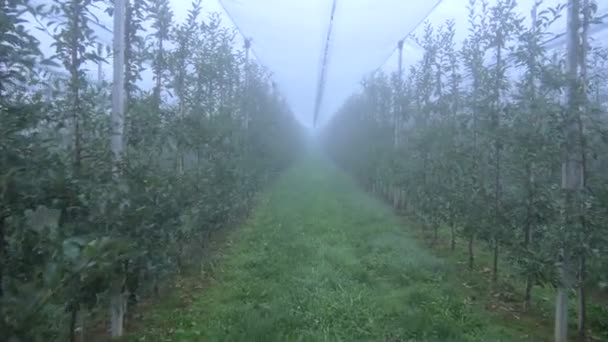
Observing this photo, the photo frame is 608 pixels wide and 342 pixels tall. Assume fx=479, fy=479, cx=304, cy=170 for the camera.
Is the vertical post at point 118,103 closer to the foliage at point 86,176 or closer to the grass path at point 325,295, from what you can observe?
the foliage at point 86,176

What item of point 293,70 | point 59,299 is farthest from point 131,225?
point 293,70

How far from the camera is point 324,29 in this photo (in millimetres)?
11430

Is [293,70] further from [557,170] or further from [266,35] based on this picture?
[557,170]

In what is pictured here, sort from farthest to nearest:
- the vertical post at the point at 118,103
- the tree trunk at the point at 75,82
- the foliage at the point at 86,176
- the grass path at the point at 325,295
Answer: the grass path at the point at 325,295
the vertical post at the point at 118,103
the tree trunk at the point at 75,82
the foliage at the point at 86,176

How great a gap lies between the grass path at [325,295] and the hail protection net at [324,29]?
4.49 metres

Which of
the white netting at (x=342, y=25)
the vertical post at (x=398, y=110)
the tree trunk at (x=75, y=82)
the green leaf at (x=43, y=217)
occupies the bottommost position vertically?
the green leaf at (x=43, y=217)

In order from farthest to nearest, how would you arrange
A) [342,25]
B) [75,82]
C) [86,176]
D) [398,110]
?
1. [398,110]
2. [342,25]
3. [75,82]
4. [86,176]

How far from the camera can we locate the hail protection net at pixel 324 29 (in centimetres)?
972

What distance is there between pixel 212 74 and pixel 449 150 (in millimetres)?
3529

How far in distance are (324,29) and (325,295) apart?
798 centimetres

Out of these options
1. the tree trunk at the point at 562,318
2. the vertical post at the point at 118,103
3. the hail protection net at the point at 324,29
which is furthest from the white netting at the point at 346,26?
the vertical post at the point at 118,103

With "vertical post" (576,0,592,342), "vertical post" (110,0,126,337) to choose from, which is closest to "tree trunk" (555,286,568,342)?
"vertical post" (576,0,592,342)

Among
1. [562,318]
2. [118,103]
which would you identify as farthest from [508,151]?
[118,103]

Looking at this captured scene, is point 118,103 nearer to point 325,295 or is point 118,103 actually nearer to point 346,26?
point 325,295
